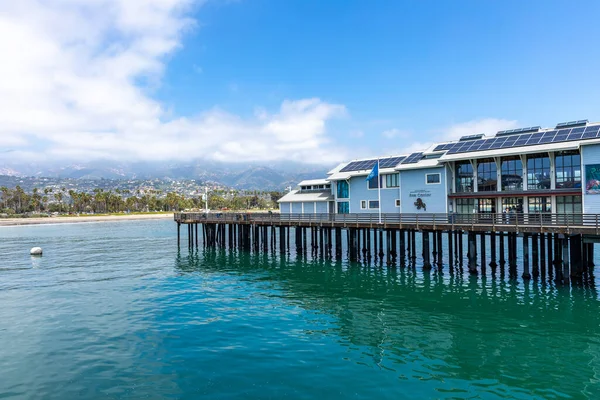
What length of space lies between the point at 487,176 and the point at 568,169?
649 centimetres

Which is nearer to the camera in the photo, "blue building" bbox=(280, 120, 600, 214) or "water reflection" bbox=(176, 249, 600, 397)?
"water reflection" bbox=(176, 249, 600, 397)

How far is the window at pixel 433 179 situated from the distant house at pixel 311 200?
14.0 metres

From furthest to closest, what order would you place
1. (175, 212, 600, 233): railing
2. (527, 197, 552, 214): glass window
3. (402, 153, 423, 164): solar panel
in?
(402, 153, 423, 164): solar panel, (527, 197, 552, 214): glass window, (175, 212, 600, 233): railing

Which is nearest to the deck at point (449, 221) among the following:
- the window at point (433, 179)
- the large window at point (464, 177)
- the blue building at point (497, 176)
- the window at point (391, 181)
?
the blue building at point (497, 176)

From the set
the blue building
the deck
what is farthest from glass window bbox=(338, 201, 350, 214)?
the deck

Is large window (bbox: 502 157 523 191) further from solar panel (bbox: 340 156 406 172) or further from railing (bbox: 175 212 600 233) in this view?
solar panel (bbox: 340 156 406 172)

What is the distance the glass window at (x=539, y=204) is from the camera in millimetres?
34016

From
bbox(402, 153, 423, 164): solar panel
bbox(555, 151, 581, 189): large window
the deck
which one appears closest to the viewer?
the deck

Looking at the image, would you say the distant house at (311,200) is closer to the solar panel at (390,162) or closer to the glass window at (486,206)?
the solar panel at (390,162)

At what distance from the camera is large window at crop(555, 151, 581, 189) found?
32.3m

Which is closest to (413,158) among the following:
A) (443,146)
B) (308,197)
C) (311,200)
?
(443,146)

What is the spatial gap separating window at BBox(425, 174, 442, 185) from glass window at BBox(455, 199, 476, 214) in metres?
2.66

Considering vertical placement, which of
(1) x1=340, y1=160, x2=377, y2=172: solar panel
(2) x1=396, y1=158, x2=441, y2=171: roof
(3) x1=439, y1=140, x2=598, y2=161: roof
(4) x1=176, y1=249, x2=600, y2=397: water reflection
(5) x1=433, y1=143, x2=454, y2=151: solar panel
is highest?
(5) x1=433, y1=143, x2=454, y2=151: solar panel

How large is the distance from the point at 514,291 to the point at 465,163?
45.4ft
